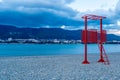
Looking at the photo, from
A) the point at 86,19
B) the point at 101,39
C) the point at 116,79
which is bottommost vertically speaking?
the point at 116,79

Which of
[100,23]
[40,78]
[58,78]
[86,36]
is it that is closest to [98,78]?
[58,78]

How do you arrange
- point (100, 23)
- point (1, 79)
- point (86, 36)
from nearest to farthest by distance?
point (1, 79) → point (86, 36) → point (100, 23)

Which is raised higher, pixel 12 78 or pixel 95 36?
pixel 95 36

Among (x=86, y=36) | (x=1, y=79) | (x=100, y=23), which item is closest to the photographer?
(x=1, y=79)

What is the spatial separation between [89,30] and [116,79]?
345 inches

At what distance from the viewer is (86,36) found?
2105 cm

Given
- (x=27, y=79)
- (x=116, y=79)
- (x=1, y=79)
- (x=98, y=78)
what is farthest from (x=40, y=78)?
(x=116, y=79)

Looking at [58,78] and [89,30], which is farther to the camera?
[89,30]

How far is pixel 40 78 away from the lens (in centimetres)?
1345

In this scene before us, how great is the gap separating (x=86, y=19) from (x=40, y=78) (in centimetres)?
932

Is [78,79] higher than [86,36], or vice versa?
[86,36]

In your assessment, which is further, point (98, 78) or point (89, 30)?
point (89, 30)

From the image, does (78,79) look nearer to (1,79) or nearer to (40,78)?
(40,78)

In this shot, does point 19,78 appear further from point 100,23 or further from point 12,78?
point 100,23
